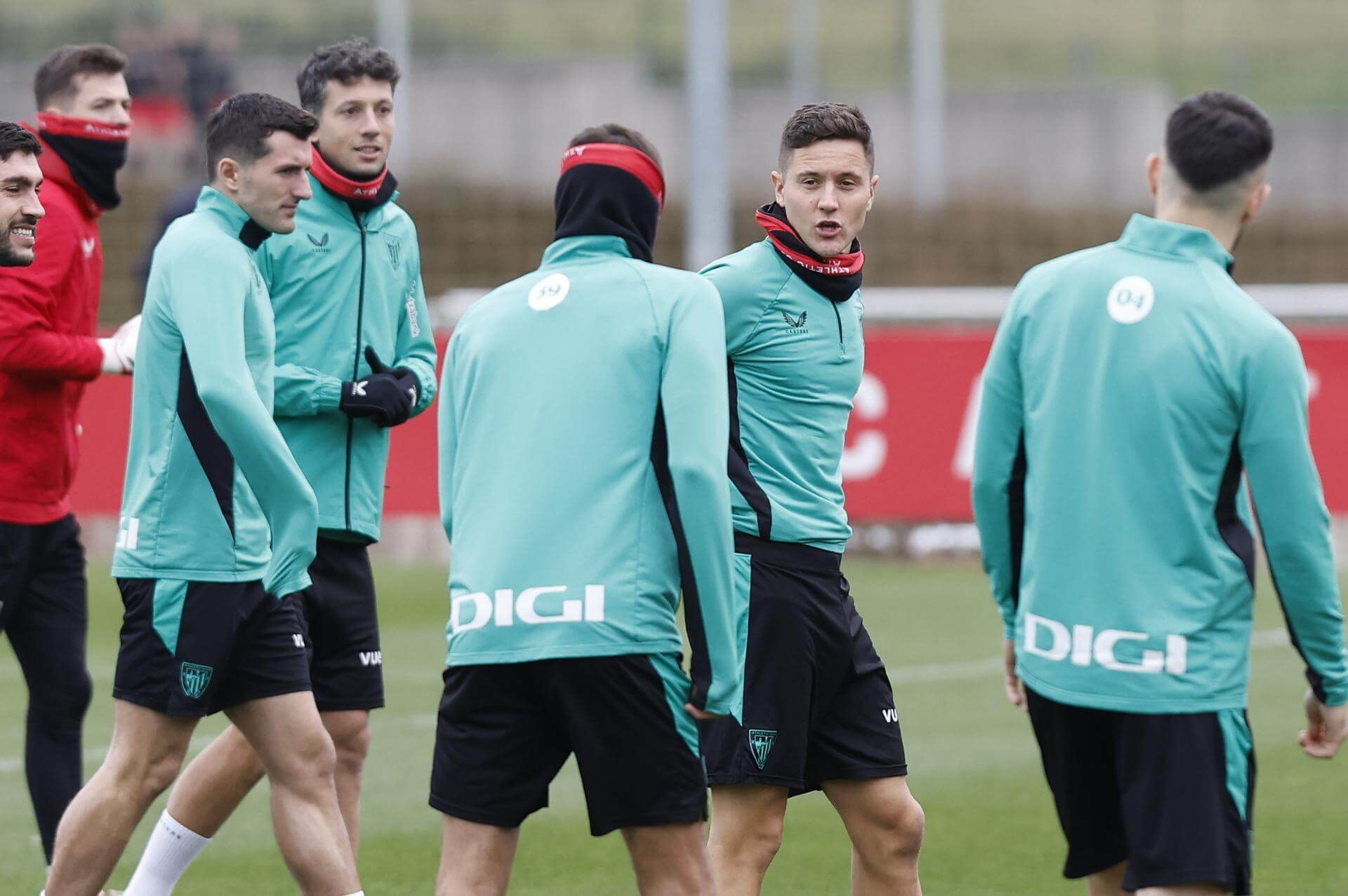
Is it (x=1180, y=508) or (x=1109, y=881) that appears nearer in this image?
(x=1180, y=508)

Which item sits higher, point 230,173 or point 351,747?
point 230,173

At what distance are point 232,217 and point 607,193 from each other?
4.26ft

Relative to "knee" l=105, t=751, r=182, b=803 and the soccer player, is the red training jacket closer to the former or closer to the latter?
the soccer player

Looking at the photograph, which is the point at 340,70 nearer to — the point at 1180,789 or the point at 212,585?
the point at 212,585

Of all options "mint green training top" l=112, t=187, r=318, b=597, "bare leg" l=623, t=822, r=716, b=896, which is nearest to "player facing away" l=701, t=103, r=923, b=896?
"bare leg" l=623, t=822, r=716, b=896

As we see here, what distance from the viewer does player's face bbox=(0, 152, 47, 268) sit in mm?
4758

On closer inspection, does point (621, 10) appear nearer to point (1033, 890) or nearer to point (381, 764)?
point (381, 764)

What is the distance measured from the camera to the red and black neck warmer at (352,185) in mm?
5977

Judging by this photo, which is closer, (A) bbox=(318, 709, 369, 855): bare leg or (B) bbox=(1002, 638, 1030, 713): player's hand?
(B) bbox=(1002, 638, 1030, 713): player's hand

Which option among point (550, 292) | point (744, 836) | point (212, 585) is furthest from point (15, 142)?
point (744, 836)

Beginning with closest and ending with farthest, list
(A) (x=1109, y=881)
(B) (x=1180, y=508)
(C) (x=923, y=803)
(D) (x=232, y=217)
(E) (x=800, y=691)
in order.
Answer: (B) (x=1180, y=508) < (A) (x=1109, y=881) < (E) (x=800, y=691) < (D) (x=232, y=217) < (C) (x=923, y=803)

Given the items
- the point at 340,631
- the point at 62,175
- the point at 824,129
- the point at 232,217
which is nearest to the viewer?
the point at 232,217

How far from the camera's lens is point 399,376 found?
5996 millimetres

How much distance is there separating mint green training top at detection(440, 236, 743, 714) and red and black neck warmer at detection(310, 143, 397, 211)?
1857mm
